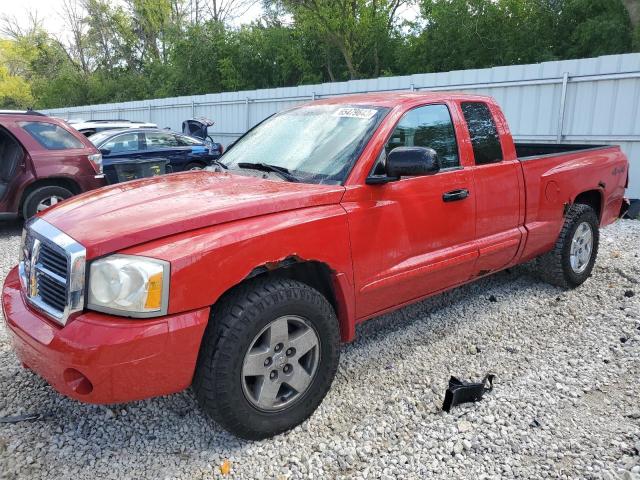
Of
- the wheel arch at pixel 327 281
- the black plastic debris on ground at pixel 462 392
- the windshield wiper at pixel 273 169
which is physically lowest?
the black plastic debris on ground at pixel 462 392

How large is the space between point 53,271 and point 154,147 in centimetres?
940

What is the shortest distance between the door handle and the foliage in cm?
1575

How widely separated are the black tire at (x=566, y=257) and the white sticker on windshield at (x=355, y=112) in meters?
2.41

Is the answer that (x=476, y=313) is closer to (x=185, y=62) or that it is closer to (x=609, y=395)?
(x=609, y=395)

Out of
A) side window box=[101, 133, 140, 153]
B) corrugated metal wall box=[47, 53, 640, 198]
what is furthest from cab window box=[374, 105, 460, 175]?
side window box=[101, 133, 140, 153]

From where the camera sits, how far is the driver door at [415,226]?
3.16 m

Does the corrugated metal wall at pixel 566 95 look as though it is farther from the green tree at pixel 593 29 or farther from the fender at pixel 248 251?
the green tree at pixel 593 29

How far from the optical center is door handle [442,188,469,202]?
365 centimetres

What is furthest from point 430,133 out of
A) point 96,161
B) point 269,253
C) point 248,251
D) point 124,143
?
point 124,143

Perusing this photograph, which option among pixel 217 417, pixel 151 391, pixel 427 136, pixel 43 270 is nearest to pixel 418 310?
pixel 427 136

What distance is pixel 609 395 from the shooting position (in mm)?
3291

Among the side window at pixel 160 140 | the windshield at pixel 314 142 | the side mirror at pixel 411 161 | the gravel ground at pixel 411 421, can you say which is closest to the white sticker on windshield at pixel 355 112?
the windshield at pixel 314 142

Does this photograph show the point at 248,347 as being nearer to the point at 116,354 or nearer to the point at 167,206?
the point at 116,354

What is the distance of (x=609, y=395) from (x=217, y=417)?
2.40 meters
